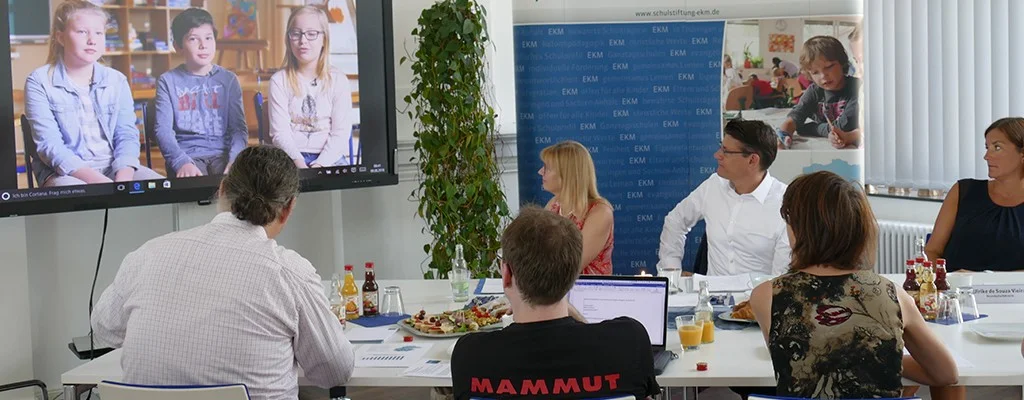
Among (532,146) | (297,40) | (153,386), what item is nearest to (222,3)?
(297,40)

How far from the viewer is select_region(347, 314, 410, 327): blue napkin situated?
11.5 feet

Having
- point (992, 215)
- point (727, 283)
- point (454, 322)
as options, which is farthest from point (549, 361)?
point (992, 215)

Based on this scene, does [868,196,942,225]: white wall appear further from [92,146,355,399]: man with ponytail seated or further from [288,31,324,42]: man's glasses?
[92,146,355,399]: man with ponytail seated

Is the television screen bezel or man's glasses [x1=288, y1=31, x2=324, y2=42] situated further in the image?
man's glasses [x1=288, y1=31, x2=324, y2=42]

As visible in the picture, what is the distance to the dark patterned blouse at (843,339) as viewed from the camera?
2514mm

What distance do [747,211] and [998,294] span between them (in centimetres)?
122

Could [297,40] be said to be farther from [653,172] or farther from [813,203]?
[813,203]

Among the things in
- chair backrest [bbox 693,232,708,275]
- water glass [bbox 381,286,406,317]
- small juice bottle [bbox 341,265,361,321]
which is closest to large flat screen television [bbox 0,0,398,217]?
small juice bottle [bbox 341,265,361,321]

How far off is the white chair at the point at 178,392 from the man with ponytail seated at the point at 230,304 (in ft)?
0.43

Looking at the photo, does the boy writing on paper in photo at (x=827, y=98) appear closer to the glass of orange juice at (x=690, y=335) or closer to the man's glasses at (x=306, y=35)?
the man's glasses at (x=306, y=35)

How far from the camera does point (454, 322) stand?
3330 millimetres

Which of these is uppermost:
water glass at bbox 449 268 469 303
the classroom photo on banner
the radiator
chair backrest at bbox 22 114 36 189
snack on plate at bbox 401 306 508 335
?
the classroom photo on banner

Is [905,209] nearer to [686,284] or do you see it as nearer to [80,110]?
[686,284]

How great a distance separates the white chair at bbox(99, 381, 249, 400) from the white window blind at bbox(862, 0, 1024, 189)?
15.0 feet
